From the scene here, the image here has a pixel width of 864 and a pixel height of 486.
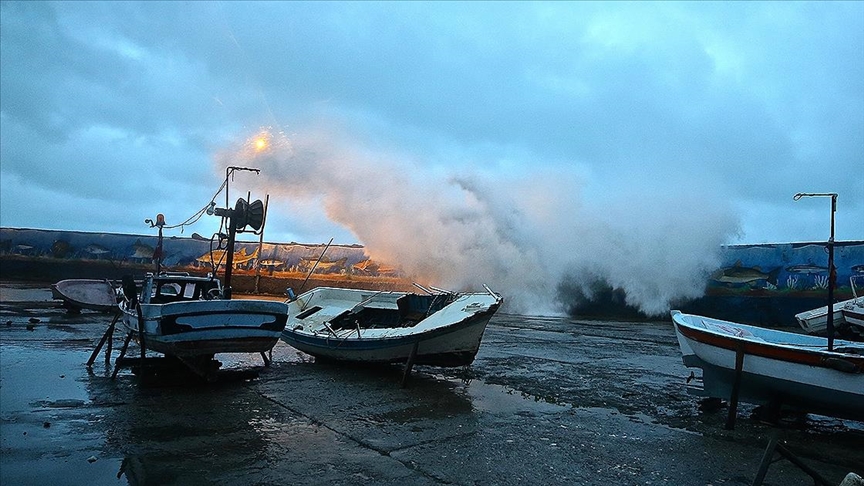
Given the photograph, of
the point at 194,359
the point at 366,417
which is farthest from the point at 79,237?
the point at 366,417

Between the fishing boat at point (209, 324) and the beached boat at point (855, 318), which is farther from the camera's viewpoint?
the beached boat at point (855, 318)

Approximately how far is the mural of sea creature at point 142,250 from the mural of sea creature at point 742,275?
4075cm

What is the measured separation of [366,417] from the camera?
7660 mm

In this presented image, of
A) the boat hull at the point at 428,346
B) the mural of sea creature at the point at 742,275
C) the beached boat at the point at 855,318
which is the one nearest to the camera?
the boat hull at the point at 428,346

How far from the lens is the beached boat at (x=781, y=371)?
6.54 m

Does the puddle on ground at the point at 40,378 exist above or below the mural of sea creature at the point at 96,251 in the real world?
below

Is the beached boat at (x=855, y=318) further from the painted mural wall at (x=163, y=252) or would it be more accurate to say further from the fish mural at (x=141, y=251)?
the fish mural at (x=141, y=251)

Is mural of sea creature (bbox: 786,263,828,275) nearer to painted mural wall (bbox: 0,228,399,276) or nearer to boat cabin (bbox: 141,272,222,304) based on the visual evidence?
painted mural wall (bbox: 0,228,399,276)

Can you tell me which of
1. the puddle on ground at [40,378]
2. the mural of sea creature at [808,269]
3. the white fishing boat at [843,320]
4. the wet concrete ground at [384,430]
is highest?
the mural of sea creature at [808,269]

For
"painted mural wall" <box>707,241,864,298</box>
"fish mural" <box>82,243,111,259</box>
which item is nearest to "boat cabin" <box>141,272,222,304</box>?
"painted mural wall" <box>707,241,864,298</box>

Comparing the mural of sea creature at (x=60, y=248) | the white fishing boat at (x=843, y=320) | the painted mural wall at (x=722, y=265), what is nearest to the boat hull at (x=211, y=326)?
the painted mural wall at (x=722, y=265)

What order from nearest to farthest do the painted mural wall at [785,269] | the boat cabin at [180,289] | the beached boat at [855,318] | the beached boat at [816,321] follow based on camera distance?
the boat cabin at [180,289]
the beached boat at [855,318]
the beached boat at [816,321]
the painted mural wall at [785,269]

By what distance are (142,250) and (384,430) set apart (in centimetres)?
4361

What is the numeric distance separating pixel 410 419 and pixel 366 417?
62 cm
